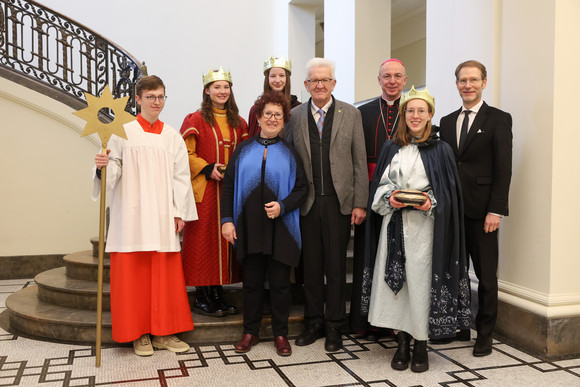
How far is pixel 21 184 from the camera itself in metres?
5.75

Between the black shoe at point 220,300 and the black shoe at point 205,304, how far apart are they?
0.9 inches

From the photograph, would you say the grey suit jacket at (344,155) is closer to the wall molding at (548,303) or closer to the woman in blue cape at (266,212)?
the woman in blue cape at (266,212)

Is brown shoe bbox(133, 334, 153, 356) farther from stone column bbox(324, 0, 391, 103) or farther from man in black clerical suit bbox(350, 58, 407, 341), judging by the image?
stone column bbox(324, 0, 391, 103)

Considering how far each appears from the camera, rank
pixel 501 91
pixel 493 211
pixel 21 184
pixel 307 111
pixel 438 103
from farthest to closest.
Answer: pixel 21 184
pixel 438 103
pixel 501 91
pixel 307 111
pixel 493 211

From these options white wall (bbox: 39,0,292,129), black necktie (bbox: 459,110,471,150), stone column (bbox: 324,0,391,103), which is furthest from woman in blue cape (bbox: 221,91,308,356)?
white wall (bbox: 39,0,292,129)

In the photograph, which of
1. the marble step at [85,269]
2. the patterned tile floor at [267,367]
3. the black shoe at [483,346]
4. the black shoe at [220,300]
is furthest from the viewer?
the marble step at [85,269]

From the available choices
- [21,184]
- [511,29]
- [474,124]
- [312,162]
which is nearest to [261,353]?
[312,162]

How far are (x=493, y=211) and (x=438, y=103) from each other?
1562mm

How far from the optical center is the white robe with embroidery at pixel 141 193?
3.28m

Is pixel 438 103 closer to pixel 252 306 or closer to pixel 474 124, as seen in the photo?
pixel 474 124

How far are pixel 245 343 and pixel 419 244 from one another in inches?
50.6

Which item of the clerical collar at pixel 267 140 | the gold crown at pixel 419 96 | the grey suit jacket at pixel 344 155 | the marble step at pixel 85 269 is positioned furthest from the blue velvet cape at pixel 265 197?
the marble step at pixel 85 269

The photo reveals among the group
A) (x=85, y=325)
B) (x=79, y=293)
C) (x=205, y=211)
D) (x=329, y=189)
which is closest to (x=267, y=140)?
(x=329, y=189)

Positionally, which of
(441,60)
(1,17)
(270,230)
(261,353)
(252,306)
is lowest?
(261,353)
